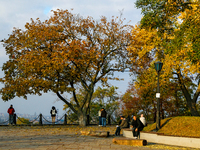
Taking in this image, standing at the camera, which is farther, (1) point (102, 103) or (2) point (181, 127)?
(1) point (102, 103)

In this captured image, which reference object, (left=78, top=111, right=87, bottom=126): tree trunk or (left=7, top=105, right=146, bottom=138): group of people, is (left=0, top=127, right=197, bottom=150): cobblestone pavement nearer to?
(left=7, top=105, right=146, bottom=138): group of people

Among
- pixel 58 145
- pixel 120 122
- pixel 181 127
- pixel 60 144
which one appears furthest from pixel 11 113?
pixel 181 127

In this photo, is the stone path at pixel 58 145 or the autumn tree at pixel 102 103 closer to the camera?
the stone path at pixel 58 145

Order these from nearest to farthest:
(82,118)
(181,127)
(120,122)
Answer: (181,127)
(120,122)
(82,118)

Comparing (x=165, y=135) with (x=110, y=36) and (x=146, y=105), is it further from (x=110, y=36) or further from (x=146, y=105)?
(x=146, y=105)

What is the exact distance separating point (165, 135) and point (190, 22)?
7.24 metres

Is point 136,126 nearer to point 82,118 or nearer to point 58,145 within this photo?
point 58,145

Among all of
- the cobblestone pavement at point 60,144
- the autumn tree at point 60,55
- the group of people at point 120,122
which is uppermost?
the autumn tree at point 60,55

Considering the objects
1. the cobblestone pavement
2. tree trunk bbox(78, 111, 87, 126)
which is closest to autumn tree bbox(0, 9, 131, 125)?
tree trunk bbox(78, 111, 87, 126)

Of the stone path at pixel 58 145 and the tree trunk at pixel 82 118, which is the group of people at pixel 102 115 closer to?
the tree trunk at pixel 82 118

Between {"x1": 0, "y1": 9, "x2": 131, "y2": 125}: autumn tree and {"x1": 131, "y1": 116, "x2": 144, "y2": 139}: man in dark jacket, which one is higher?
{"x1": 0, "y1": 9, "x2": 131, "y2": 125}: autumn tree

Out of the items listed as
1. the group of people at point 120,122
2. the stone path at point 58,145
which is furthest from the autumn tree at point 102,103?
the stone path at point 58,145

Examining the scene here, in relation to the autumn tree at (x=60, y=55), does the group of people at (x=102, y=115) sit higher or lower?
lower

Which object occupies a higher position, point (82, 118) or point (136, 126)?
point (136, 126)
